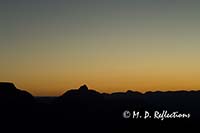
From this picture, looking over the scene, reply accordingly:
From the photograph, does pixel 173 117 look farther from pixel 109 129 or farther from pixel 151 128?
pixel 109 129

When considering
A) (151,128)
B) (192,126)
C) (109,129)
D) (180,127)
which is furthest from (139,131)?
(109,129)

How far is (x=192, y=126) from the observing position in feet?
402

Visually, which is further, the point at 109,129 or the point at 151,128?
the point at 109,129

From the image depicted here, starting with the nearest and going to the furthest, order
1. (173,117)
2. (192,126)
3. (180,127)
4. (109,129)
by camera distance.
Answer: (173,117) < (180,127) < (192,126) < (109,129)

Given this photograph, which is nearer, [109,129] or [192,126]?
[192,126]

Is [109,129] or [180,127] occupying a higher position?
[180,127]

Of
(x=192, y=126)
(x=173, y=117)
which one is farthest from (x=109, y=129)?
(x=173, y=117)

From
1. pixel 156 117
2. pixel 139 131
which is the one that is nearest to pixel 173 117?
pixel 156 117

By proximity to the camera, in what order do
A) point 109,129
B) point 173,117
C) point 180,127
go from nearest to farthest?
point 173,117 → point 180,127 → point 109,129

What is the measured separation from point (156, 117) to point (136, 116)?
11407mm

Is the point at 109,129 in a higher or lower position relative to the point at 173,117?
lower

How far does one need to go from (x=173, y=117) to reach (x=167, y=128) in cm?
920

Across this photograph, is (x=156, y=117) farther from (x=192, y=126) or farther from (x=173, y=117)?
(x=192, y=126)

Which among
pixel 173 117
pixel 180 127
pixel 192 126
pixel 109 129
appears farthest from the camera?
pixel 109 129
